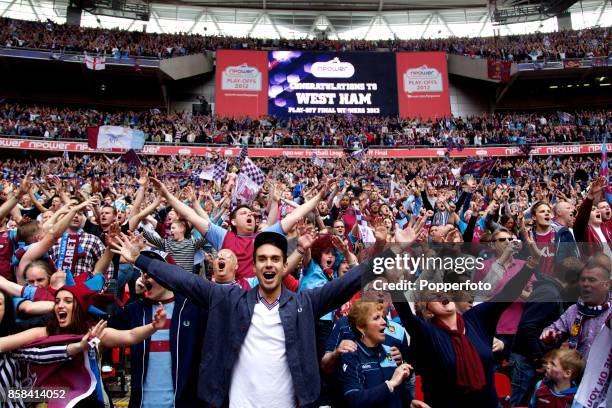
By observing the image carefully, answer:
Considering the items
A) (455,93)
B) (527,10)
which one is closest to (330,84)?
(455,93)

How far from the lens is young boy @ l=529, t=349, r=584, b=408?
3.21 meters

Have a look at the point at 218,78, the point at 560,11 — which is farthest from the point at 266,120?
the point at 560,11

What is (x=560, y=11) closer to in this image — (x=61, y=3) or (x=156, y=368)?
(x=61, y=3)

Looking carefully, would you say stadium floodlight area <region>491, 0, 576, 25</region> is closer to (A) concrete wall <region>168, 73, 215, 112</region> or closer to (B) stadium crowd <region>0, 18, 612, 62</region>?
(B) stadium crowd <region>0, 18, 612, 62</region>

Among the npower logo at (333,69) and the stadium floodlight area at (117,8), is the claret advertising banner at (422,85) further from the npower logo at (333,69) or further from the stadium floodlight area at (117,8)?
the stadium floodlight area at (117,8)

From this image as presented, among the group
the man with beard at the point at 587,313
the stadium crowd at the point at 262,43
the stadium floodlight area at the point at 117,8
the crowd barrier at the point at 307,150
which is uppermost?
the stadium floodlight area at the point at 117,8

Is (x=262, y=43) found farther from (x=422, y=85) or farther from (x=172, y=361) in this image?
(x=172, y=361)

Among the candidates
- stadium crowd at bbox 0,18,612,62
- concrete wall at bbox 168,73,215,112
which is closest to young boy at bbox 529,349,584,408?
stadium crowd at bbox 0,18,612,62

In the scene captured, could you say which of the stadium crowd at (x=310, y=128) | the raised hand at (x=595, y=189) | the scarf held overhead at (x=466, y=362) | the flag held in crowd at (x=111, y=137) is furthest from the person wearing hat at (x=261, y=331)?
the stadium crowd at (x=310, y=128)

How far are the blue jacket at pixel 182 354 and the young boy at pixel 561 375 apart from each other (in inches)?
97.4

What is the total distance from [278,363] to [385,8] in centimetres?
4003

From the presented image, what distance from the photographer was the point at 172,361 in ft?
9.95

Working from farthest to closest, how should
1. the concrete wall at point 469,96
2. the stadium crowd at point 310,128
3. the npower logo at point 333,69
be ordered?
the concrete wall at point 469,96 → the npower logo at point 333,69 → the stadium crowd at point 310,128

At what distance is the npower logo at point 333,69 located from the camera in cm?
3052
